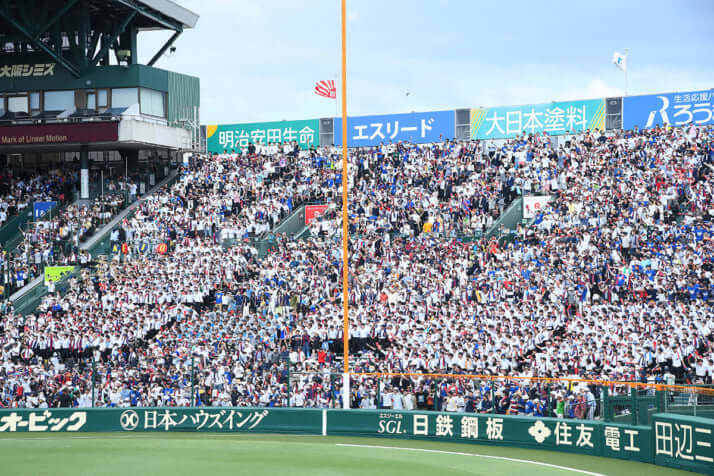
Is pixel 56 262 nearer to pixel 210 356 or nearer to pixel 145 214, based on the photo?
pixel 145 214

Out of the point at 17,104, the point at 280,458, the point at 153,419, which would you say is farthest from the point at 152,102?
the point at 280,458

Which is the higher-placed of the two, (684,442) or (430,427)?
(684,442)

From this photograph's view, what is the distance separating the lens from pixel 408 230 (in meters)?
35.6

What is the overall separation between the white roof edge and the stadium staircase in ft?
30.3

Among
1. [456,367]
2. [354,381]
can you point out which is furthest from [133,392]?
[456,367]

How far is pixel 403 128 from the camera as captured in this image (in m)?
43.6

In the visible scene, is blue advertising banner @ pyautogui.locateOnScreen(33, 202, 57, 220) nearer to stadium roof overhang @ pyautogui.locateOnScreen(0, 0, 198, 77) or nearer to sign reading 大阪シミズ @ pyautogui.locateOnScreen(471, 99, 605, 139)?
stadium roof overhang @ pyautogui.locateOnScreen(0, 0, 198, 77)

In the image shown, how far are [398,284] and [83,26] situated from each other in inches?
865

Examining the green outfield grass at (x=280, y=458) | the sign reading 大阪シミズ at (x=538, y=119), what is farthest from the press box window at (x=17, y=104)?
the green outfield grass at (x=280, y=458)

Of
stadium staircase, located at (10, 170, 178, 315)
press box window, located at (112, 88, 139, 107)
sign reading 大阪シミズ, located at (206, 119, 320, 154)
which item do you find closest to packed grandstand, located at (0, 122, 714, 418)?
stadium staircase, located at (10, 170, 178, 315)

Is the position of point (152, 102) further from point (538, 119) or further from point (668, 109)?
point (668, 109)

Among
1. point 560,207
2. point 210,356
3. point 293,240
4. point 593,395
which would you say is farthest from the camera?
point 293,240

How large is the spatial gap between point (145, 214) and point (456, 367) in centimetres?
1932

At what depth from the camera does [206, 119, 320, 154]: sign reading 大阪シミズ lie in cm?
4572
